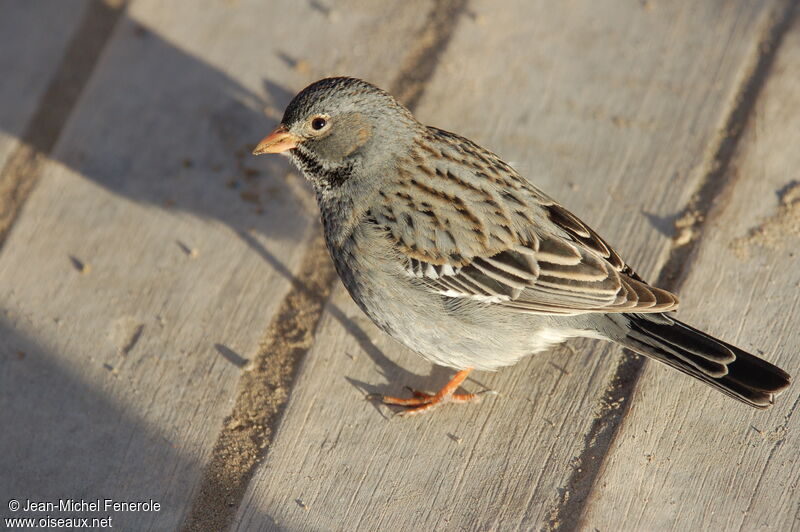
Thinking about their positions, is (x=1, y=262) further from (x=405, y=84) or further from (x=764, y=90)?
(x=764, y=90)

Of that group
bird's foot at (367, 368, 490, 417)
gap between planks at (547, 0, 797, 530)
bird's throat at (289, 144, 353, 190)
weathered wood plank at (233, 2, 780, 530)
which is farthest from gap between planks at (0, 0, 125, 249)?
gap between planks at (547, 0, 797, 530)

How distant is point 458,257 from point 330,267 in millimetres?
924

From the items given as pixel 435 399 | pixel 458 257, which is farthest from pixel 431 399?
pixel 458 257

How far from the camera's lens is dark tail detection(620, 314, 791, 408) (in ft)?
9.75

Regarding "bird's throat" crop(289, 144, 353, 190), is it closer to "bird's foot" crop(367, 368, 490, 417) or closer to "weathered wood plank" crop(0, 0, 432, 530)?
"weathered wood plank" crop(0, 0, 432, 530)

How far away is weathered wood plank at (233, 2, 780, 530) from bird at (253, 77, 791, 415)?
0.19 m

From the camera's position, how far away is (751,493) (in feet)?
10.2

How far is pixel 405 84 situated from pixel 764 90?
1835mm

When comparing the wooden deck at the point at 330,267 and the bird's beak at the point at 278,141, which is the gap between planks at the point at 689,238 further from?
the bird's beak at the point at 278,141

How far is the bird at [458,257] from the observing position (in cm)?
316

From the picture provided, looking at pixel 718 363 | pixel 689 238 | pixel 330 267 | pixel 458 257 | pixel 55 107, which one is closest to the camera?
pixel 718 363

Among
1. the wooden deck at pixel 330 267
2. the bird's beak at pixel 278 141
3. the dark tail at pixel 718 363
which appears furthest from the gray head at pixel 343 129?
the dark tail at pixel 718 363

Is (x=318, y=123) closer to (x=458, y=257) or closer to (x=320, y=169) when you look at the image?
(x=320, y=169)

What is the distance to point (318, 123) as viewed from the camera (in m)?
3.42
